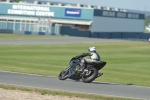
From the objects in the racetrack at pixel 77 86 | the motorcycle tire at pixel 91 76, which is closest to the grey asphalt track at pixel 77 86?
the racetrack at pixel 77 86

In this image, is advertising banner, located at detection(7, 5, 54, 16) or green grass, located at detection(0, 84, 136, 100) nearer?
green grass, located at detection(0, 84, 136, 100)

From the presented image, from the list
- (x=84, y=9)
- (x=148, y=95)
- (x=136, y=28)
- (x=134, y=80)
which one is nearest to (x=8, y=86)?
(x=148, y=95)

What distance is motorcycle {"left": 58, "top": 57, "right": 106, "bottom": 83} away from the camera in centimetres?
2180

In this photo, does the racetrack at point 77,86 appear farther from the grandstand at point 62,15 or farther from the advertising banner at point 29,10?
the advertising banner at point 29,10

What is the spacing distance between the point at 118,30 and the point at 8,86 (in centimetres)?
10761

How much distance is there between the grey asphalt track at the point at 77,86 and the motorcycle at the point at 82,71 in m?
0.26

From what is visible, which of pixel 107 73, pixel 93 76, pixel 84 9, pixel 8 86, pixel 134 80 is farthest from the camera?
pixel 84 9

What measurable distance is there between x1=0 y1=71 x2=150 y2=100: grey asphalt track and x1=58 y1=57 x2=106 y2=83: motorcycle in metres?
0.26

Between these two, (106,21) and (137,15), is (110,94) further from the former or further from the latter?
(137,15)

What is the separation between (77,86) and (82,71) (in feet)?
5.44

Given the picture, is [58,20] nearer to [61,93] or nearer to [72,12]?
[72,12]

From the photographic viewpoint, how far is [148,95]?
1919 cm

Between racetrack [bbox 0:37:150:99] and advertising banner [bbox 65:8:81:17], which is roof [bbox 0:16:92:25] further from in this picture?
racetrack [bbox 0:37:150:99]

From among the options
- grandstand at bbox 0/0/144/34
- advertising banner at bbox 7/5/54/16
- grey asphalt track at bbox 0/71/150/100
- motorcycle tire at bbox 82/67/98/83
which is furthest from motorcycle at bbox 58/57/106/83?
advertising banner at bbox 7/5/54/16
